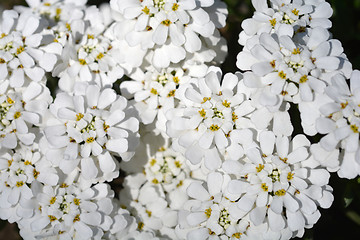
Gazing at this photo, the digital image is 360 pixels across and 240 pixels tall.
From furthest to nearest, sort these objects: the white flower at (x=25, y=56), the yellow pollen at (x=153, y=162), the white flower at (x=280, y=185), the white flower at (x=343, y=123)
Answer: the yellow pollen at (x=153, y=162) → the white flower at (x=25, y=56) → the white flower at (x=280, y=185) → the white flower at (x=343, y=123)

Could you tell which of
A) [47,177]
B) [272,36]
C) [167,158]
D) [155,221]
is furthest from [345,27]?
[47,177]

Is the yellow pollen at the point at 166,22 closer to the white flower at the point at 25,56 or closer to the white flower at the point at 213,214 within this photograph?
the white flower at the point at 25,56

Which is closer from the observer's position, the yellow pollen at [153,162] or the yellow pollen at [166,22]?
the yellow pollen at [166,22]

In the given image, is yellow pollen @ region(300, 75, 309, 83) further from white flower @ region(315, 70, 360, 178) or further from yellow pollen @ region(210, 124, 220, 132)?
yellow pollen @ region(210, 124, 220, 132)

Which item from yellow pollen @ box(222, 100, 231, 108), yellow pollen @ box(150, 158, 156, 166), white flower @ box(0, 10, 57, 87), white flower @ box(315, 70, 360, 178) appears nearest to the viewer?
white flower @ box(315, 70, 360, 178)

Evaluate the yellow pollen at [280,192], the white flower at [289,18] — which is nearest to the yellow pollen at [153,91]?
the white flower at [289,18]

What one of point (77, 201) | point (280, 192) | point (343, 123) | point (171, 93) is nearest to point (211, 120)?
point (171, 93)

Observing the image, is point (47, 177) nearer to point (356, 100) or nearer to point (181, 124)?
point (181, 124)

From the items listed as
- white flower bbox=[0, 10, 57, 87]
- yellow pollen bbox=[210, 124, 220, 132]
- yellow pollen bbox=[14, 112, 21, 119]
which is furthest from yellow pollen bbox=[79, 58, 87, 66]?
yellow pollen bbox=[210, 124, 220, 132]

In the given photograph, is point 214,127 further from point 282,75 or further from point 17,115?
point 17,115
